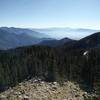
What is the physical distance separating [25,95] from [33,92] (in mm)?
1941

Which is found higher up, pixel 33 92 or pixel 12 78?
pixel 33 92

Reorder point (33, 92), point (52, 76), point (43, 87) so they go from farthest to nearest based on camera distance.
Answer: point (52, 76) → point (43, 87) → point (33, 92)

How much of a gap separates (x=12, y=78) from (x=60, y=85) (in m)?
36.2

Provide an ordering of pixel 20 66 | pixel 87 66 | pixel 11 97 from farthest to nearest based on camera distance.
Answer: pixel 20 66 < pixel 87 66 < pixel 11 97

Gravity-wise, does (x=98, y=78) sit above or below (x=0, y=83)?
above

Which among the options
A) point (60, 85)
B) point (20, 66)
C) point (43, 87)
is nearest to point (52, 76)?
point (60, 85)

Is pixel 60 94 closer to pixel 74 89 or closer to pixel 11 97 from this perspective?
pixel 74 89

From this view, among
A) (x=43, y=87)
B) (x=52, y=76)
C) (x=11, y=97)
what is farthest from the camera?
(x=52, y=76)

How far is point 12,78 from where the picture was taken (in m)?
69.6

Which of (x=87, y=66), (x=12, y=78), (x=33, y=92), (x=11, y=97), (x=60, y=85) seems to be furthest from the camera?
(x=12, y=78)

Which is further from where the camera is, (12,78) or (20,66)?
(20,66)

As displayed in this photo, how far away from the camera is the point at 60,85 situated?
121 ft

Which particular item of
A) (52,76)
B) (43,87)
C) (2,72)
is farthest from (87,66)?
(2,72)

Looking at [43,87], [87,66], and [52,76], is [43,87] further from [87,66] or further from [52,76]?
[87,66]
